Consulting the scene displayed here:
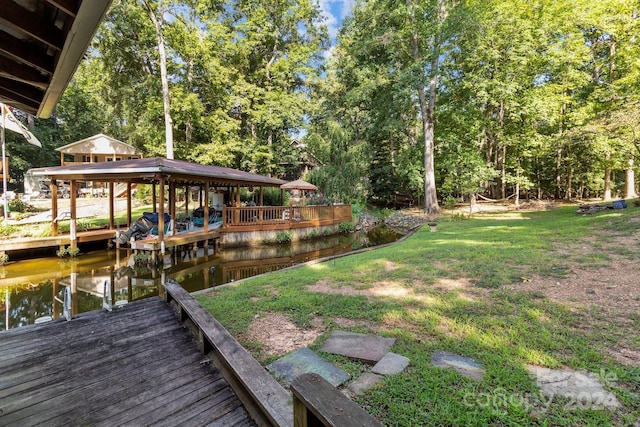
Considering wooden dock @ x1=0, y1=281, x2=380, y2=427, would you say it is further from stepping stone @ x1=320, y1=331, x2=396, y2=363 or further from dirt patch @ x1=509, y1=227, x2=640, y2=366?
dirt patch @ x1=509, y1=227, x2=640, y2=366

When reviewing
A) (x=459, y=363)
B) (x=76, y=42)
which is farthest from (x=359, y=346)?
(x=76, y=42)

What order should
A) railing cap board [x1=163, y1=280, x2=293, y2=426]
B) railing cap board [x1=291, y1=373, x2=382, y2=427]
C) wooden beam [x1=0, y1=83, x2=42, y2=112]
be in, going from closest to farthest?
railing cap board [x1=291, y1=373, x2=382, y2=427], railing cap board [x1=163, y1=280, x2=293, y2=426], wooden beam [x1=0, y1=83, x2=42, y2=112]

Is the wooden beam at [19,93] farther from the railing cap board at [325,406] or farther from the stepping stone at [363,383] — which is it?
the stepping stone at [363,383]

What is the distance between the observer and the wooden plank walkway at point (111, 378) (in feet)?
6.30

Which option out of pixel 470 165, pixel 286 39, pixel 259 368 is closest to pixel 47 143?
pixel 286 39

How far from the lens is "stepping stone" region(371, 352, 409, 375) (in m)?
2.36

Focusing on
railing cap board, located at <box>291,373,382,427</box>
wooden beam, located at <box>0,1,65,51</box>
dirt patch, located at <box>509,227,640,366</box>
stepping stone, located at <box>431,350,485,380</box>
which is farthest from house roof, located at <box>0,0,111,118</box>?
dirt patch, located at <box>509,227,640,366</box>

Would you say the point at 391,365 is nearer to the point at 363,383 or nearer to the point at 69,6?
the point at 363,383

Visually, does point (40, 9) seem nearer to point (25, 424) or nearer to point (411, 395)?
point (25, 424)

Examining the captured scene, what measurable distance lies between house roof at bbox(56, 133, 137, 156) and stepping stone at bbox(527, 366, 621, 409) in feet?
77.2

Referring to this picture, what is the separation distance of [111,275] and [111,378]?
666 cm

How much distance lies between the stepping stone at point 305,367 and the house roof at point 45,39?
2.64m

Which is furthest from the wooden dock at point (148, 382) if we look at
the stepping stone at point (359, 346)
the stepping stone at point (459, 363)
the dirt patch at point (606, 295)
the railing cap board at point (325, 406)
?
the dirt patch at point (606, 295)

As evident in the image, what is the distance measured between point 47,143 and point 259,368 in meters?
29.1
